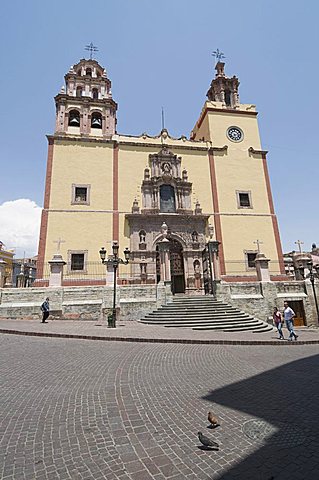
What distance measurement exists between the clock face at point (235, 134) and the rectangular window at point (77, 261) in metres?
17.8

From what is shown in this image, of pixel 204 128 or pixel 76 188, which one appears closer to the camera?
pixel 76 188

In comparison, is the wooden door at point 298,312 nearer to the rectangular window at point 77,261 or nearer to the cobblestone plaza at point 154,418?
the cobblestone plaza at point 154,418

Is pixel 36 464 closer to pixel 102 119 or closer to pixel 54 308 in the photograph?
pixel 54 308

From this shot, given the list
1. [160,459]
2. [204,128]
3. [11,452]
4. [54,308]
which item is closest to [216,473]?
[160,459]

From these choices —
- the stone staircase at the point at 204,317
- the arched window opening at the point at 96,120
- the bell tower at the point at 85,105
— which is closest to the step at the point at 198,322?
the stone staircase at the point at 204,317

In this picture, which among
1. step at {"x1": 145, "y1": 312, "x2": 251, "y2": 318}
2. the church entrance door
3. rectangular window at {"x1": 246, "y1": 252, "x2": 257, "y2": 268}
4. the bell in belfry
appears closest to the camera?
step at {"x1": 145, "y1": 312, "x2": 251, "y2": 318}

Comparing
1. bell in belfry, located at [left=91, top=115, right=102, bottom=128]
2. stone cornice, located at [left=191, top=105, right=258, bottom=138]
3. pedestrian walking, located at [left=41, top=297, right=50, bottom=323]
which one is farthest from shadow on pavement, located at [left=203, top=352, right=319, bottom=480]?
stone cornice, located at [left=191, top=105, right=258, bottom=138]

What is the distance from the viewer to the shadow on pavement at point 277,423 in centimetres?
242

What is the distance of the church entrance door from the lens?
20.2 m

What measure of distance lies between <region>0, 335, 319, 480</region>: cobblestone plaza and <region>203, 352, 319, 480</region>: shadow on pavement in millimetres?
13

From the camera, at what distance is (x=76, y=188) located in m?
20.8

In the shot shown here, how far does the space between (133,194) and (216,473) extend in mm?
20126

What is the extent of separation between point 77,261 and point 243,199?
15049 millimetres

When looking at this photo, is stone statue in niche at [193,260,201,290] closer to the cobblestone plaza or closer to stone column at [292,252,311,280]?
stone column at [292,252,311,280]
